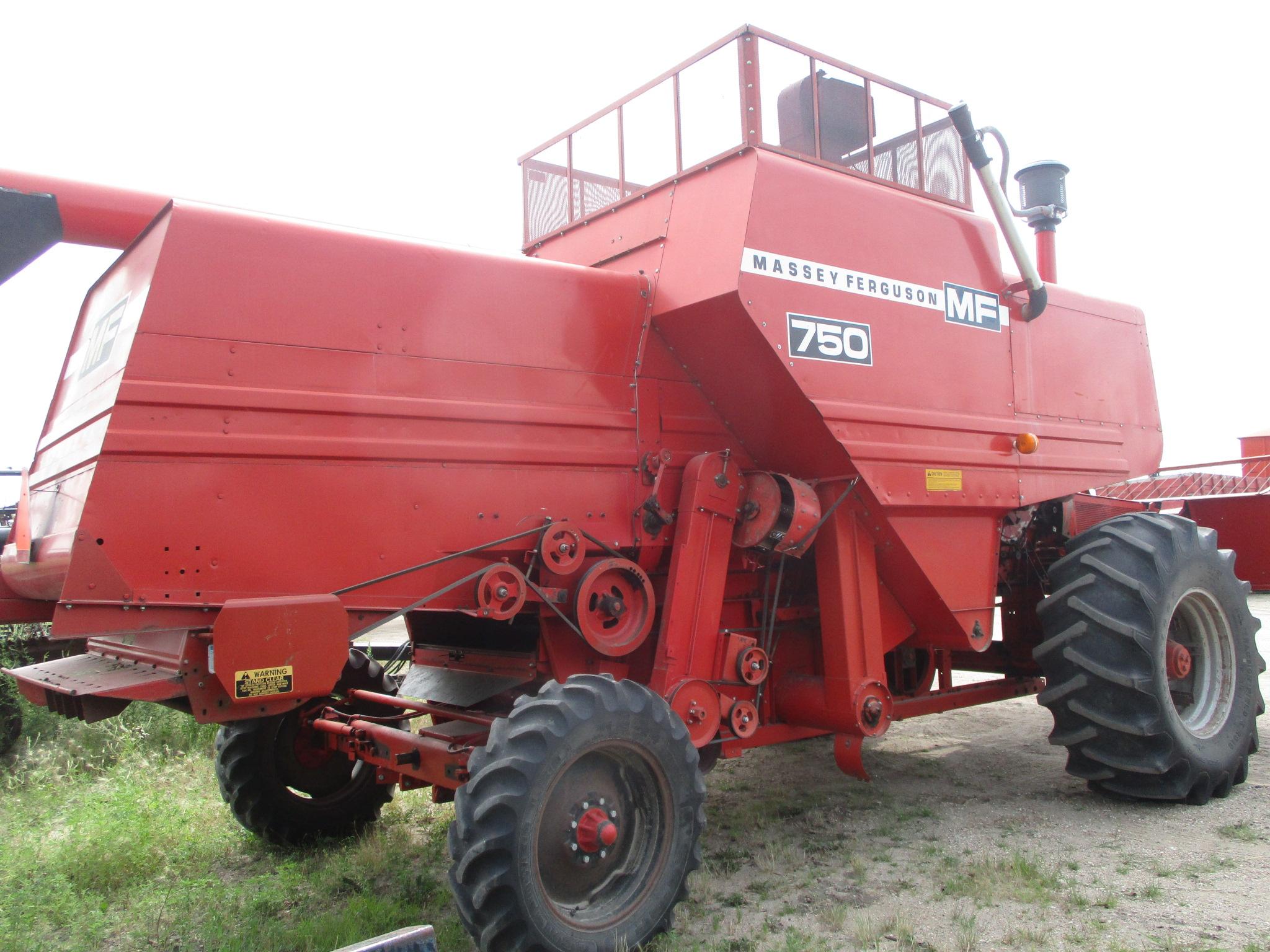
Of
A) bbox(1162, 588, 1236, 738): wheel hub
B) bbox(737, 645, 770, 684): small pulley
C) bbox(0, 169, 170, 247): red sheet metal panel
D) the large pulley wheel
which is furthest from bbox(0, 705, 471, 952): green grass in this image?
bbox(1162, 588, 1236, 738): wheel hub

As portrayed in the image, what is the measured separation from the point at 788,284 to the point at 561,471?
1.35 m

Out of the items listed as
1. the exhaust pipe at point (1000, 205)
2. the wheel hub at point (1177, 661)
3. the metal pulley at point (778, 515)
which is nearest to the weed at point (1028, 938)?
the metal pulley at point (778, 515)

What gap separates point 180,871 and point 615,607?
8.53 feet

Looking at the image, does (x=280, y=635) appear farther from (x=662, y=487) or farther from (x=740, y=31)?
(x=740, y=31)

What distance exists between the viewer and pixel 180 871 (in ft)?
A: 16.5

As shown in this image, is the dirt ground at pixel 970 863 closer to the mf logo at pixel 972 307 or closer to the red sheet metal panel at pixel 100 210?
the mf logo at pixel 972 307

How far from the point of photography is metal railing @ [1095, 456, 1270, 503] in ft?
37.7

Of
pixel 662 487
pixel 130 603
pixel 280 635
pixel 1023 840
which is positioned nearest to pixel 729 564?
pixel 662 487

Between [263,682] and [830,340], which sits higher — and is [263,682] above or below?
below

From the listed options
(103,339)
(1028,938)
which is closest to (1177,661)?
(1028,938)

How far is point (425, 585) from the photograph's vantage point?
4.10 meters

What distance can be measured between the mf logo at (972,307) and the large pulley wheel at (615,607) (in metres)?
2.32

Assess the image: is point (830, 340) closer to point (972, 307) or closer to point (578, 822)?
point (972, 307)

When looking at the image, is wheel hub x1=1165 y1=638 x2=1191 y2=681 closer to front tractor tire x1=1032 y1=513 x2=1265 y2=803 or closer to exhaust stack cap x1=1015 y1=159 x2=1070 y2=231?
front tractor tire x1=1032 y1=513 x2=1265 y2=803
